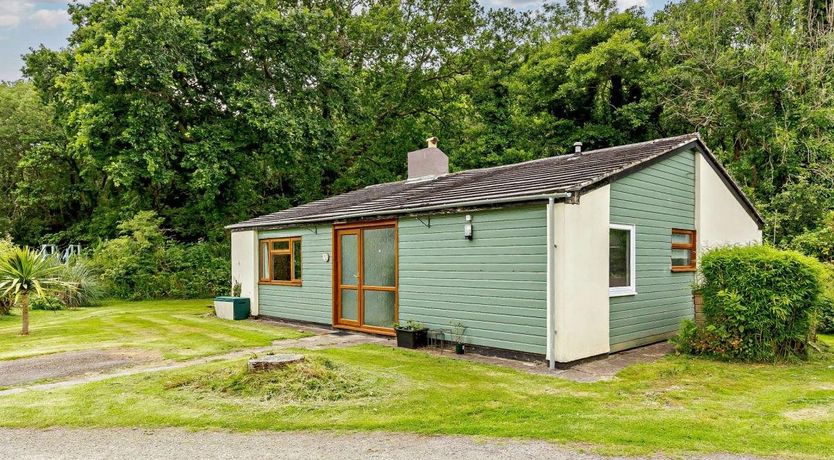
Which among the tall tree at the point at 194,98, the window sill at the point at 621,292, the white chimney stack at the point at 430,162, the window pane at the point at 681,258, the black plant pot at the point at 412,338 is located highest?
the tall tree at the point at 194,98

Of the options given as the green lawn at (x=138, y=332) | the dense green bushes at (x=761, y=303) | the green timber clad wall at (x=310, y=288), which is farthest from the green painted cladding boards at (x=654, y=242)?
the green lawn at (x=138, y=332)

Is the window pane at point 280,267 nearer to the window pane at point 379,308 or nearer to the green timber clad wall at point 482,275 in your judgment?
the window pane at point 379,308

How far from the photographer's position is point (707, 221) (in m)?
9.87

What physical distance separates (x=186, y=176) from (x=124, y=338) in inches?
426

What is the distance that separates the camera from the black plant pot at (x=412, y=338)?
339 inches

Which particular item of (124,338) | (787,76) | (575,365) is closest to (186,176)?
(124,338)

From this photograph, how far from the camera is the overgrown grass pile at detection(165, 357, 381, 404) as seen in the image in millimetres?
5582

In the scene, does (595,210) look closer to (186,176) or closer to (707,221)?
(707,221)

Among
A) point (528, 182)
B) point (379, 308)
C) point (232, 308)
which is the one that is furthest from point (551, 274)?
point (232, 308)

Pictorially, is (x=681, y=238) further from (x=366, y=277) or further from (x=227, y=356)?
(x=227, y=356)

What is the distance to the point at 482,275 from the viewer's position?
8016mm

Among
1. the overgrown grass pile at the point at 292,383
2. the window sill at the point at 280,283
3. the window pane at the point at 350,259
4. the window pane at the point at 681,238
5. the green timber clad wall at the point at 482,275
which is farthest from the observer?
the window sill at the point at 280,283

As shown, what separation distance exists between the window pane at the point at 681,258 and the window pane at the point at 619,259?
5.15 feet

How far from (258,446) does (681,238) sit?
813 cm
